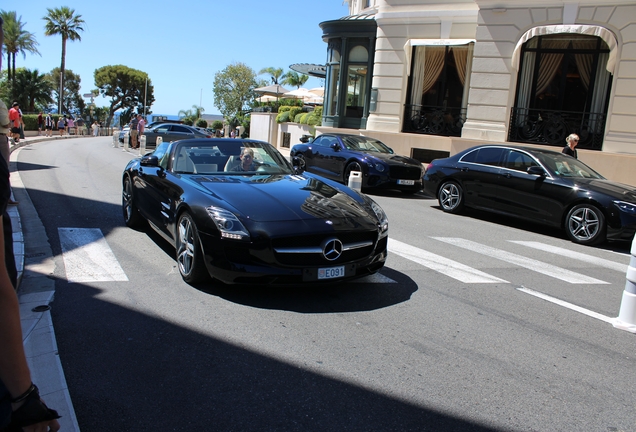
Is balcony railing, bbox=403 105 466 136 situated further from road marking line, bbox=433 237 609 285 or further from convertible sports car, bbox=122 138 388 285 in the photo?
convertible sports car, bbox=122 138 388 285

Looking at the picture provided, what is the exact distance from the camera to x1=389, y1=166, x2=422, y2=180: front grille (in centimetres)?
1419

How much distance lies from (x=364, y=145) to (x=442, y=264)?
907 cm

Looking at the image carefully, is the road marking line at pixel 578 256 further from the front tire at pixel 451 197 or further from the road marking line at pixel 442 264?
the front tire at pixel 451 197

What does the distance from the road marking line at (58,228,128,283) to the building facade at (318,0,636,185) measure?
13.7 m

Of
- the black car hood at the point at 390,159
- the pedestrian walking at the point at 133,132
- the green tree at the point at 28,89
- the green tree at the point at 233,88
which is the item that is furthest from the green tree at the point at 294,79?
the black car hood at the point at 390,159

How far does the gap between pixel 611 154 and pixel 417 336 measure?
1415cm

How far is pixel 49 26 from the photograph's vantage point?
64.0 meters

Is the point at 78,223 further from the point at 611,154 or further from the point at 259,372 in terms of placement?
the point at 611,154

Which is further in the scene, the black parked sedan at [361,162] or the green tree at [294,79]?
the green tree at [294,79]

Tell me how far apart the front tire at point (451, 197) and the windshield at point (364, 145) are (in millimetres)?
3545

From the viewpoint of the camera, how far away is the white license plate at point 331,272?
5164 mm

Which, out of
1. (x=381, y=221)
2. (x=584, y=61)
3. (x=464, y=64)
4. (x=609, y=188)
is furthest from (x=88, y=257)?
(x=464, y=64)

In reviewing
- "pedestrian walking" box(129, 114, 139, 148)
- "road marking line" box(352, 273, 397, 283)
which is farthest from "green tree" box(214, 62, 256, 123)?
"road marking line" box(352, 273, 397, 283)

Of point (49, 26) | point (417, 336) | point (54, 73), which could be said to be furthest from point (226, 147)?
point (54, 73)
